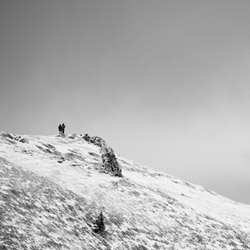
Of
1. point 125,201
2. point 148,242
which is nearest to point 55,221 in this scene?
point 148,242

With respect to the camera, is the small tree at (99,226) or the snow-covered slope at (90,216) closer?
the snow-covered slope at (90,216)

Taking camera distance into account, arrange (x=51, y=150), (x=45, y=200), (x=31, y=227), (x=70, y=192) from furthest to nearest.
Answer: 1. (x=51, y=150)
2. (x=70, y=192)
3. (x=45, y=200)
4. (x=31, y=227)

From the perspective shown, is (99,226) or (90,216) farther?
(90,216)

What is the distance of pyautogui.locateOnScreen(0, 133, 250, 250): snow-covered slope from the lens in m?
18.2

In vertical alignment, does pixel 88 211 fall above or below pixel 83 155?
below

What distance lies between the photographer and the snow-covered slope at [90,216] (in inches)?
715

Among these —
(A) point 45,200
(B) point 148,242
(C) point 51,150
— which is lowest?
(B) point 148,242

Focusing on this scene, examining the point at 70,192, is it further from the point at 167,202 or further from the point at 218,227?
the point at 218,227

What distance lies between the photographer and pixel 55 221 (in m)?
20.1

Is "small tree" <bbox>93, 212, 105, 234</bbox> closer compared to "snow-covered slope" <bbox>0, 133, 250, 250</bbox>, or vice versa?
"snow-covered slope" <bbox>0, 133, 250, 250</bbox>

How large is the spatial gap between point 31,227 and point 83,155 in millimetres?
37730

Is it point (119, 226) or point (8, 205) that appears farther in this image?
point (119, 226)

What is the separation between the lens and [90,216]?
2348 cm

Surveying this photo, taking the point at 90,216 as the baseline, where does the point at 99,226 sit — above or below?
below
